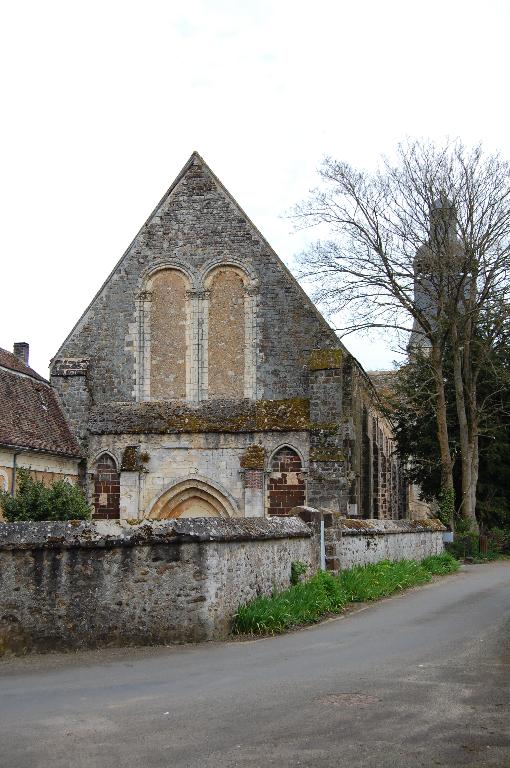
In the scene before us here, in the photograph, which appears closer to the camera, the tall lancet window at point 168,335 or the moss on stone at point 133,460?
the moss on stone at point 133,460

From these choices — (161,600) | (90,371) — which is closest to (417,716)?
(161,600)

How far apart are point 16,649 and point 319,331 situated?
16.6m

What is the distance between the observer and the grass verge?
12644 millimetres

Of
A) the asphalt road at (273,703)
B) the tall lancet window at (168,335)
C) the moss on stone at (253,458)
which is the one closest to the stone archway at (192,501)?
the moss on stone at (253,458)

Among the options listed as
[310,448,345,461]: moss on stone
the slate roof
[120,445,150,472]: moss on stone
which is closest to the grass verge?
A: [310,448,345,461]: moss on stone

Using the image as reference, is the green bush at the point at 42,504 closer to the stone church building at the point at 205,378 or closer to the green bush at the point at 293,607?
the green bush at the point at 293,607

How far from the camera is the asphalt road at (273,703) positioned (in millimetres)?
6602

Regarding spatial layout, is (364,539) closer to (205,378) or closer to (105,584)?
(205,378)

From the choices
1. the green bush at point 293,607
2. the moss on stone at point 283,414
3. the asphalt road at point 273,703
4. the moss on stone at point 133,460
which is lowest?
the asphalt road at point 273,703

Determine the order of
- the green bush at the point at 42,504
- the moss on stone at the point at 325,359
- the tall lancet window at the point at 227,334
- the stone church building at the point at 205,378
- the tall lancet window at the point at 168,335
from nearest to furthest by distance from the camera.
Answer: the green bush at the point at 42,504 < the moss on stone at the point at 325,359 < the stone church building at the point at 205,378 < the tall lancet window at the point at 227,334 < the tall lancet window at the point at 168,335

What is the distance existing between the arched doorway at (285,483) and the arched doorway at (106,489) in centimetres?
437

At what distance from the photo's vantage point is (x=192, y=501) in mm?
27062

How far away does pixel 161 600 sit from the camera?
11609 millimetres

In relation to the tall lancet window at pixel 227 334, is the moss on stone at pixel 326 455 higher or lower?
lower
